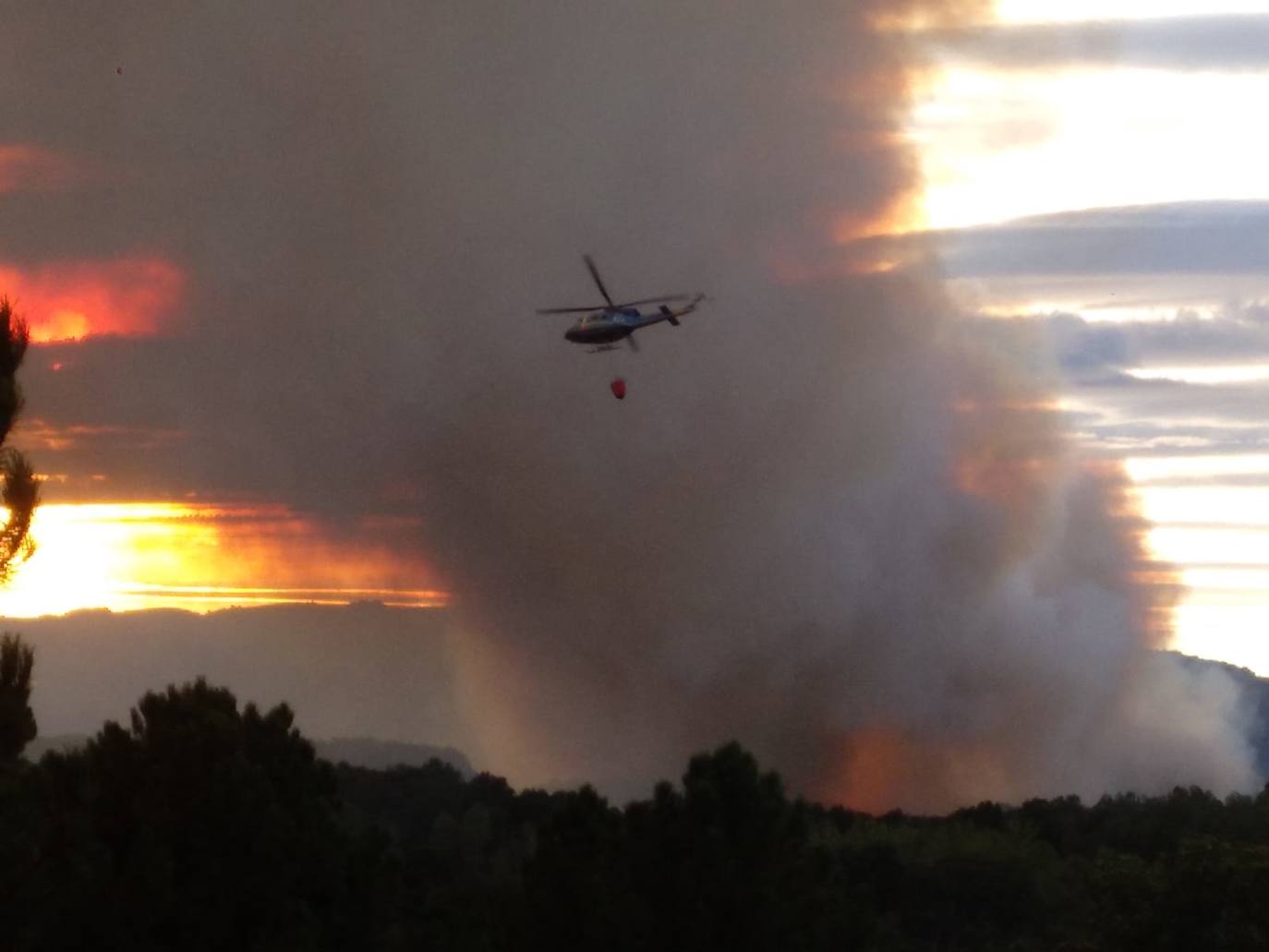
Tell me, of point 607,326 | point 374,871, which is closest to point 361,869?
point 374,871

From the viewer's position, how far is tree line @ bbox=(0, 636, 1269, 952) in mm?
65688

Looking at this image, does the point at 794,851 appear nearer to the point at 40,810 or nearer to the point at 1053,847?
the point at 40,810

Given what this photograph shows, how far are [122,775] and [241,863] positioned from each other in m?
7.80

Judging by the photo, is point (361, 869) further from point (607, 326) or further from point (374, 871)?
point (607, 326)

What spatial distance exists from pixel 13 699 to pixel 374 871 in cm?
1387

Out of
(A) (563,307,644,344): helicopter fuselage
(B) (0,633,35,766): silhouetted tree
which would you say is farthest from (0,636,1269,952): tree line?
(A) (563,307,644,344): helicopter fuselage

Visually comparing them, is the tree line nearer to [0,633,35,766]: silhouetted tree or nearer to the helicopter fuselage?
[0,633,35,766]: silhouetted tree

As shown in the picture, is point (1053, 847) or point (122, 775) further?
point (1053, 847)

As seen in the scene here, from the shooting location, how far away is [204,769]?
2982 inches

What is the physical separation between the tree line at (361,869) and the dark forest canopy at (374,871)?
7 centimetres

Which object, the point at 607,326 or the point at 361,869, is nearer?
the point at 361,869

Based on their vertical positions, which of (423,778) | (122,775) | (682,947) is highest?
(423,778)

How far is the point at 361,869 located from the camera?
7294 centimetres

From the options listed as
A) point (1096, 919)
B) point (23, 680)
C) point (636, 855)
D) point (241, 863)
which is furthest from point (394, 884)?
point (1096, 919)
